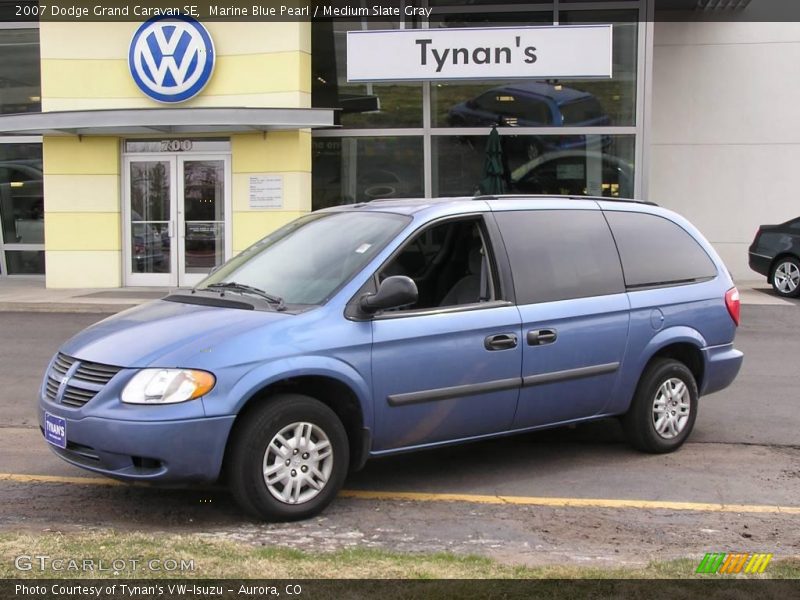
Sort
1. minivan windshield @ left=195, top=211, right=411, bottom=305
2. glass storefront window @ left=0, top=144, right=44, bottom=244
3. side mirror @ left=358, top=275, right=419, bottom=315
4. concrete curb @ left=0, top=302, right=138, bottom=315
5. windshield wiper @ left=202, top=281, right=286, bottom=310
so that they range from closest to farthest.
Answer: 1. side mirror @ left=358, top=275, right=419, bottom=315
2. windshield wiper @ left=202, top=281, right=286, bottom=310
3. minivan windshield @ left=195, top=211, right=411, bottom=305
4. concrete curb @ left=0, top=302, right=138, bottom=315
5. glass storefront window @ left=0, top=144, right=44, bottom=244

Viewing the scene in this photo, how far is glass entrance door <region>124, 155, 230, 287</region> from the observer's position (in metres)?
17.3

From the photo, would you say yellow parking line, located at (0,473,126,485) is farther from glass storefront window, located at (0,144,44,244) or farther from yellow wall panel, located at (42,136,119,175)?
glass storefront window, located at (0,144,44,244)

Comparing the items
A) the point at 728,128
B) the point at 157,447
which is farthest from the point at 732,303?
the point at 728,128

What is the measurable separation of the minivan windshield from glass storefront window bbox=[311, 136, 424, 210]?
1208cm

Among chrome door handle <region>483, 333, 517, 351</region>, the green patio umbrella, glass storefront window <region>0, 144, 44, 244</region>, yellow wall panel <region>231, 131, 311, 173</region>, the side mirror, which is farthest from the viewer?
glass storefront window <region>0, 144, 44, 244</region>

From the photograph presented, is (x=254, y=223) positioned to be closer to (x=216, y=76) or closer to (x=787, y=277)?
(x=216, y=76)

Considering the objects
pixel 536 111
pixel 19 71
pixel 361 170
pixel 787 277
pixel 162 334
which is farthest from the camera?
pixel 19 71

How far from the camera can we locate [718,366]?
21.4 ft

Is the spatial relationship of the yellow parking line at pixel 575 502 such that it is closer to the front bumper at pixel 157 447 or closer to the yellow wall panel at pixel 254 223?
the front bumper at pixel 157 447

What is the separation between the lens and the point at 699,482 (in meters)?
5.75

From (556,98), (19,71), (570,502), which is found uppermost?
(19,71)

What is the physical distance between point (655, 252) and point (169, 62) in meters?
12.7

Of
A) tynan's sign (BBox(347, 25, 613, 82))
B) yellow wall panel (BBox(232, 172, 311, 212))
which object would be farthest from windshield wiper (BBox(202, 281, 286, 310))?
tynan's sign (BBox(347, 25, 613, 82))

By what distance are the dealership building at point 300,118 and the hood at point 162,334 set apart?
11.2 m
